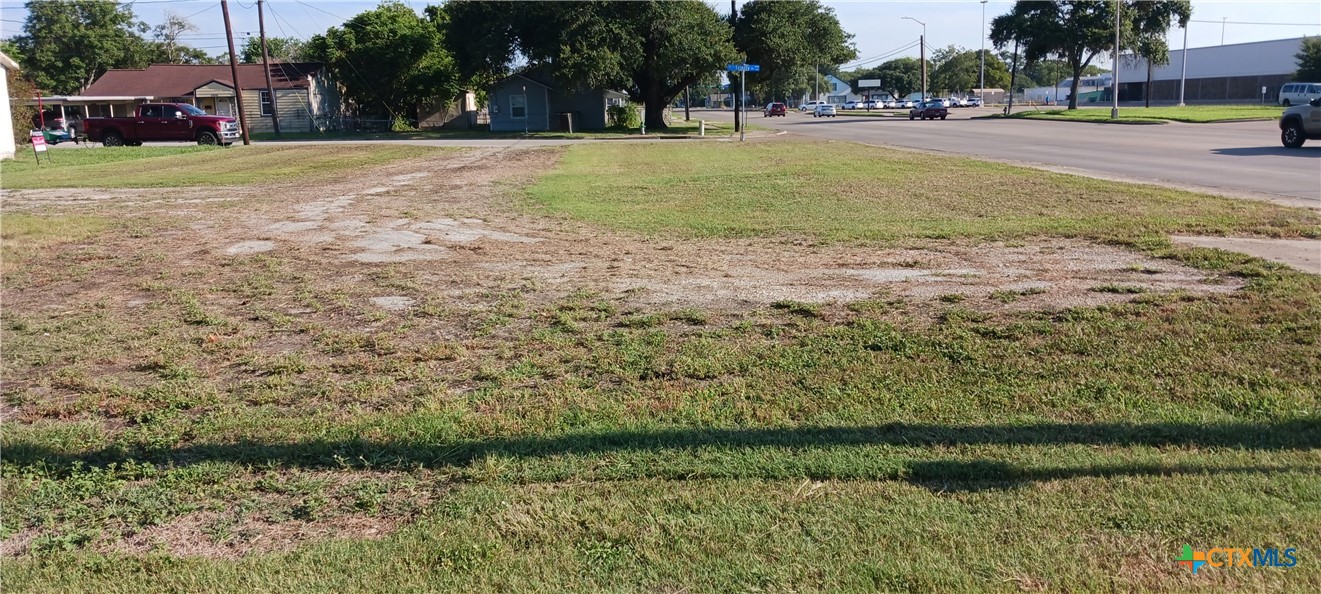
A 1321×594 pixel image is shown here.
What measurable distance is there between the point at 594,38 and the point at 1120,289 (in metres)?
39.5

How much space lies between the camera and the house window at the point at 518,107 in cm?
5509

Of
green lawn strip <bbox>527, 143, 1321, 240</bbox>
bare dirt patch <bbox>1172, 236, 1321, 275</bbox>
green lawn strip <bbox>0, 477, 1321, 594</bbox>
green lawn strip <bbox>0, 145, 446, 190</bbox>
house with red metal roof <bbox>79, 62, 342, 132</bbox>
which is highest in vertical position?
house with red metal roof <bbox>79, 62, 342, 132</bbox>

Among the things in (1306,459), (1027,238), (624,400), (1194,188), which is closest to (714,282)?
(624,400)

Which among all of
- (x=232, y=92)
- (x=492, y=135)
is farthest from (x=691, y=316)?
(x=232, y=92)

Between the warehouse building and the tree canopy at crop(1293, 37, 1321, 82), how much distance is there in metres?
2.50

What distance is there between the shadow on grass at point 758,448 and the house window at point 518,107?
171 feet

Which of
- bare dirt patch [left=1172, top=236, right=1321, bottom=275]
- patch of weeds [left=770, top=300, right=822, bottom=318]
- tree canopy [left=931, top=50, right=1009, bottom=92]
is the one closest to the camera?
patch of weeds [left=770, top=300, right=822, bottom=318]

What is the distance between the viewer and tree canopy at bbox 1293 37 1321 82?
2950 inches

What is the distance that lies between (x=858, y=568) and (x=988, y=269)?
19.5 feet

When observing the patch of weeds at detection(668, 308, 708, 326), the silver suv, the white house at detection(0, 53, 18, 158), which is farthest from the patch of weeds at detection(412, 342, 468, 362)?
the white house at detection(0, 53, 18, 158)

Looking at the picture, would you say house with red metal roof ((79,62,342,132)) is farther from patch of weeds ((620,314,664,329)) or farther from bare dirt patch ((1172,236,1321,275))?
bare dirt patch ((1172,236,1321,275))

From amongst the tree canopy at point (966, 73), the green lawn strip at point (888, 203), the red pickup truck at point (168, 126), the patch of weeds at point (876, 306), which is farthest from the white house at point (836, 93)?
the patch of weeds at point (876, 306)

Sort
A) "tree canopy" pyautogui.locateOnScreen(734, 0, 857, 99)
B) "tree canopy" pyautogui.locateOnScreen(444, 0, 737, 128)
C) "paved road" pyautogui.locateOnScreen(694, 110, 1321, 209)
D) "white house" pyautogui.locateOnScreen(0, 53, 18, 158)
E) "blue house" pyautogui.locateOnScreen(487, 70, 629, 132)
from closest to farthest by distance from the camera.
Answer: "paved road" pyautogui.locateOnScreen(694, 110, 1321, 209), "white house" pyautogui.locateOnScreen(0, 53, 18, 158), "tree canopy" pyautogui.locateOnScreen(444, 0, 737, 128), "tree canopy" pyautogui.locateOnScreen(734, 0, 857, 99), "blue house" pyautogui.locateOnScreen(487, 70, 629, 132)

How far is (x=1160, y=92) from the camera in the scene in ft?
341
